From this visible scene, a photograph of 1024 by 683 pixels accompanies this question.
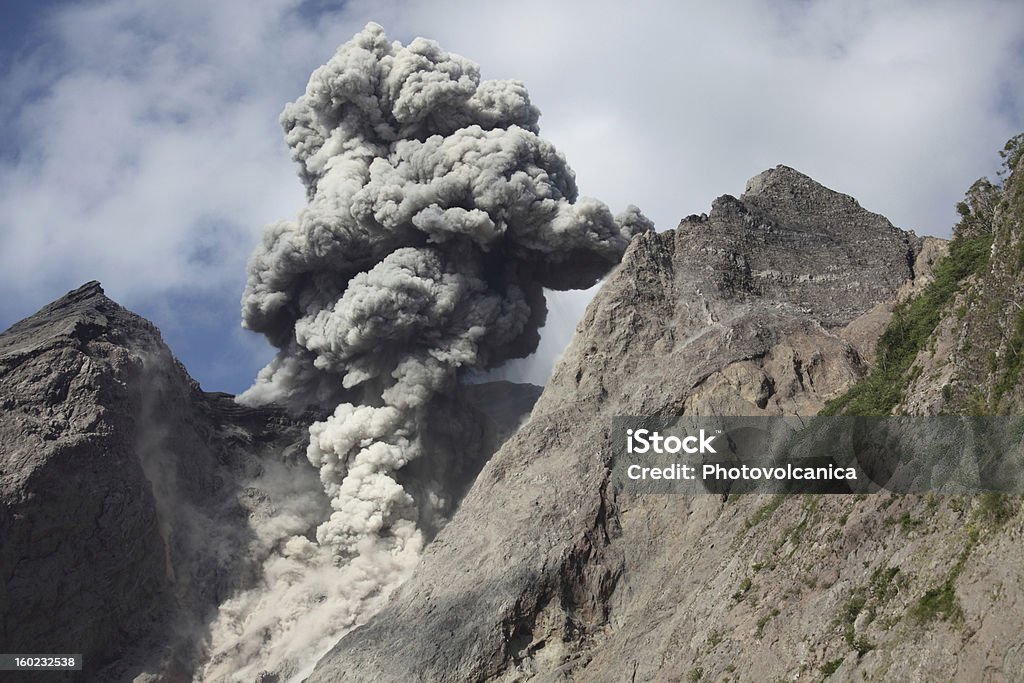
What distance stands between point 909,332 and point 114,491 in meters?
28.4

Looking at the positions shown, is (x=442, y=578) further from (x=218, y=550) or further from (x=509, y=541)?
(x=218, y=550)

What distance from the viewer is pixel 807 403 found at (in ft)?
119

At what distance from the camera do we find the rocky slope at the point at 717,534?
70.3 feet

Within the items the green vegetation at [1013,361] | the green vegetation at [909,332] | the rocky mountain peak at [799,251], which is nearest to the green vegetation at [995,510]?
the green vegetation at [1013,361]

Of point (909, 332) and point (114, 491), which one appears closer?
point (909, 332)

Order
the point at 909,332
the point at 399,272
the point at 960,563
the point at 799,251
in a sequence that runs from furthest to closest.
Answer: the point at 399,272
the point at 799,251
the point at 909,332
the point at 960,563

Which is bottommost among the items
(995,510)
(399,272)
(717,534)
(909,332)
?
(995,510)

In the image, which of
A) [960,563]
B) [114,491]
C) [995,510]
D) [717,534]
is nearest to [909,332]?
[717,534]

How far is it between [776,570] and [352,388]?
36.1m

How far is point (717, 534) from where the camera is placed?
32531 mm

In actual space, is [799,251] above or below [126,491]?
above

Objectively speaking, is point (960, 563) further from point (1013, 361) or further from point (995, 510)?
point (1013, 361)

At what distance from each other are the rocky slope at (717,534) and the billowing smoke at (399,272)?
14.2m

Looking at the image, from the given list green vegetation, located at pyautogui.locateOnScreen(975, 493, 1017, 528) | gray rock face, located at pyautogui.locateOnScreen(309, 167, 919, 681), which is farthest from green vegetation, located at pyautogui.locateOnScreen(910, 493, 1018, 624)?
gray rock face, located at pyautogui.locateOnScreen(309, 167, 919, 681)
